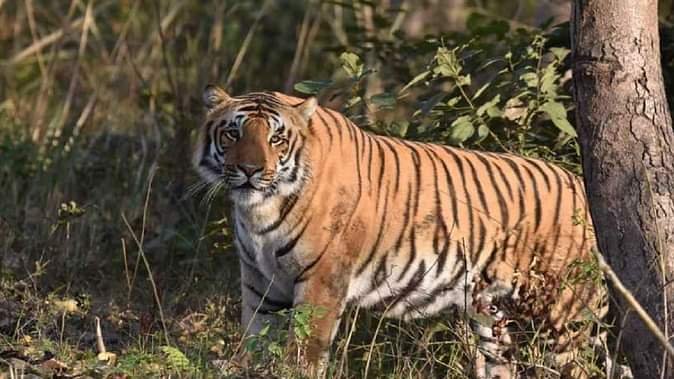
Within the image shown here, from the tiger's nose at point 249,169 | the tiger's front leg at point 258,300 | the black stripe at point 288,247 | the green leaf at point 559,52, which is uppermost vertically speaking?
the green leaf at point 559,52

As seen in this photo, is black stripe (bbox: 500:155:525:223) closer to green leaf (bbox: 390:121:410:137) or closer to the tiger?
the tiger

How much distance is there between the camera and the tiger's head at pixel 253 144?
15.7 ft

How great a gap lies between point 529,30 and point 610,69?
214 centimetres

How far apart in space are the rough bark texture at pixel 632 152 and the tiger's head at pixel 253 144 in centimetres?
116

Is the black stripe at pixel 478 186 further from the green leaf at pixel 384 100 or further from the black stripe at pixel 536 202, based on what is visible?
the green leaf at pixel 384 100

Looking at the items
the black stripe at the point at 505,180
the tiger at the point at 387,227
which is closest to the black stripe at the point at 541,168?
the tiger at the point at 387,227

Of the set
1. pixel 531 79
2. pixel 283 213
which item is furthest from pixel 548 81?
pixel 283 213

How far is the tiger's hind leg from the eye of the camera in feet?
16.3

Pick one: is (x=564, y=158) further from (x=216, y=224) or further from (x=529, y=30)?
(x=216, y=224)

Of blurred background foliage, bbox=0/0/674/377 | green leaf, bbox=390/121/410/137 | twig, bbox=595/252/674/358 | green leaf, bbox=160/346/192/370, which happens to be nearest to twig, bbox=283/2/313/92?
blurred background foliage, bbox=0/0/674/377

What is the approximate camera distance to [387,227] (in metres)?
5.07

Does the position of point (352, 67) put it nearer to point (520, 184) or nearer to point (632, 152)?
point (520, 184)

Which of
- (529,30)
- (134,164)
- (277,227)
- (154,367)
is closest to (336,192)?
(277,227)

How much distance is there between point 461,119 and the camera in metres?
5.48
